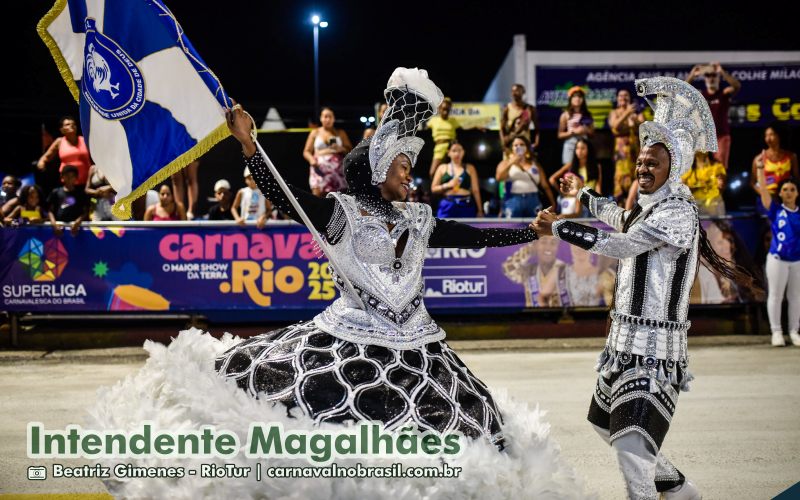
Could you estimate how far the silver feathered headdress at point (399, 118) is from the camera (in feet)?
11.5

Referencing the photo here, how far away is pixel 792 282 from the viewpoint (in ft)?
29.7

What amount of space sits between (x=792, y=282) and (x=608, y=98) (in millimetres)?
8333

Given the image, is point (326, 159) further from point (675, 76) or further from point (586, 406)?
point (675, 76)

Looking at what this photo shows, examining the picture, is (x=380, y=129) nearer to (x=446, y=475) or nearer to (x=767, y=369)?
(x=446, y=475)

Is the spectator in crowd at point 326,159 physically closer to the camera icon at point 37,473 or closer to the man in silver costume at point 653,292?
the camera icon at point 37,473

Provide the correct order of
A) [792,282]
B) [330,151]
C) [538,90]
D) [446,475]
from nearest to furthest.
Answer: [446,475], [792,282], [330,151], [538,90]

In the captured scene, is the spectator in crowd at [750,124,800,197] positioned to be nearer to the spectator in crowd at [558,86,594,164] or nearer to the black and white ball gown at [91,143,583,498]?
the spectator in crowd at [558,86,594,164]

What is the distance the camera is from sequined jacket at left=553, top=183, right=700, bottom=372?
3510 mm

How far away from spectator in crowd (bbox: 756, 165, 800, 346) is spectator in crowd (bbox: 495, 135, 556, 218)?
2.66m

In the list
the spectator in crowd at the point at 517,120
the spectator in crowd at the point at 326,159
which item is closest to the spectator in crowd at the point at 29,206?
the spectator in crowd at the point at 326,159

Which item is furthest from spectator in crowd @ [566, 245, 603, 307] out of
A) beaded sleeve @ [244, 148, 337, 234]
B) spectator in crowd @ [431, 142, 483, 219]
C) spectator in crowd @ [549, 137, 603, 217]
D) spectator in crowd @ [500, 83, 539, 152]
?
beaded sleeve @ [244, 148, 337, 234]

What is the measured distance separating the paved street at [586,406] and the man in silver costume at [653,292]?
3.06 ft

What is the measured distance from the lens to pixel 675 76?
15.7 m

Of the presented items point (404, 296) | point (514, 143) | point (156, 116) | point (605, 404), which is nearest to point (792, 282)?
point (514, 143)
